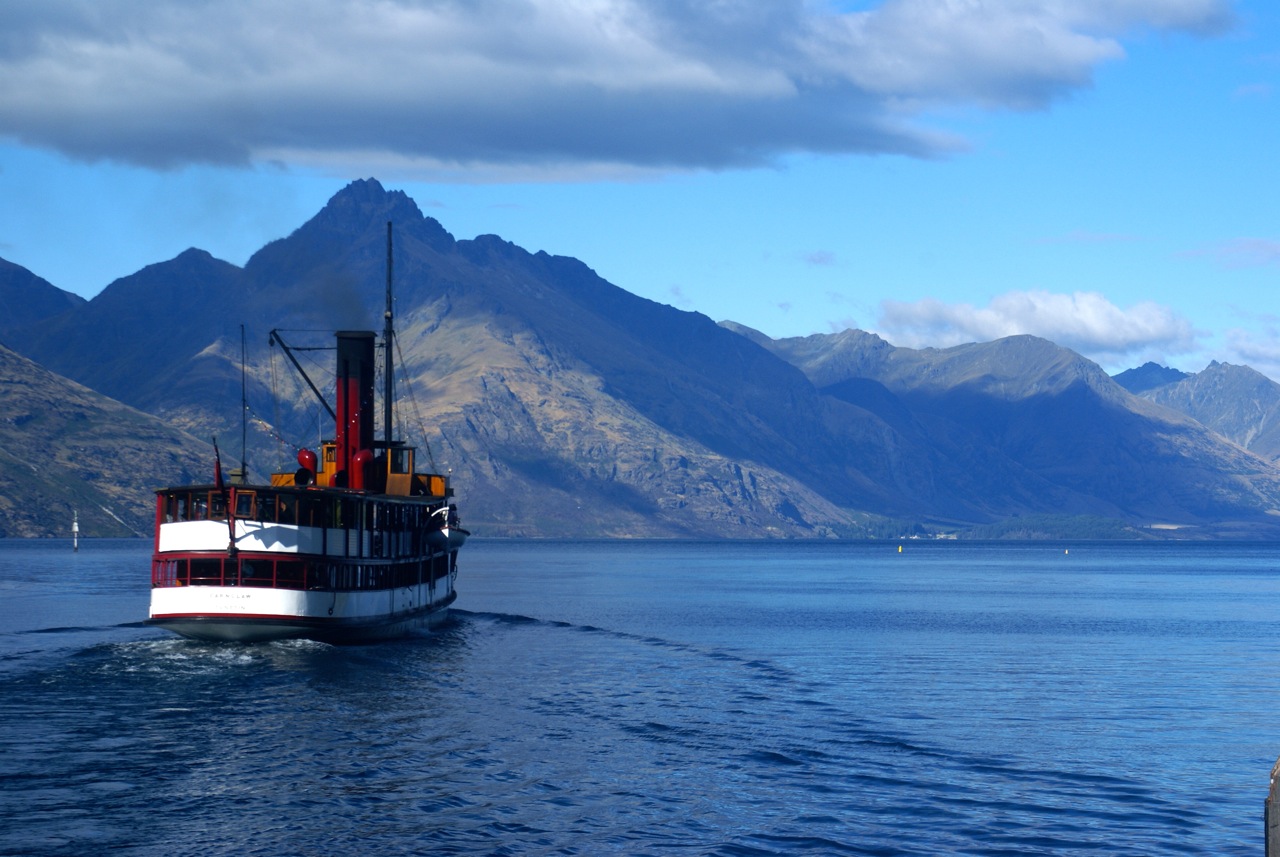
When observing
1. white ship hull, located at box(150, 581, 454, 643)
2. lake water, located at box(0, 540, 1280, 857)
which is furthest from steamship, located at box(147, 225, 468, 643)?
lake water, located at box(0, 540, 1280, 857)

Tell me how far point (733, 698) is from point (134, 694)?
2636cm

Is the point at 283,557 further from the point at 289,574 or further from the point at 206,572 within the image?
the point at 206,572

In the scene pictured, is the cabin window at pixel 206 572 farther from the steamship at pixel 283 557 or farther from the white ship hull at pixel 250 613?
the white ship hull at pixel 250 613

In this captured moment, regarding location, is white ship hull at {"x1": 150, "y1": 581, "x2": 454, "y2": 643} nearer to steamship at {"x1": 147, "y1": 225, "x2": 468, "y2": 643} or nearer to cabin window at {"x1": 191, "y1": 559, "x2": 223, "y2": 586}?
steamship at {"x1": 147, "y1": 225, "x2": 468, "y2": 643}

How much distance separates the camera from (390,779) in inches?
1770

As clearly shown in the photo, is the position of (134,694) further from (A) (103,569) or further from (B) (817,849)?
(A) (103,569)

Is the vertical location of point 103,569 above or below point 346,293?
below

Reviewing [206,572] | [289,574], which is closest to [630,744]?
[289,574]

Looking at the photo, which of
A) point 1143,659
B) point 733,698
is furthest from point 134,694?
point 1143,659

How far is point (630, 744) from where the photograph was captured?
51.5 m

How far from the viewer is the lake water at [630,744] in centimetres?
3853

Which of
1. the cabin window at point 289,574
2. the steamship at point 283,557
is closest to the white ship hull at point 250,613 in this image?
the steamship at point 283,557

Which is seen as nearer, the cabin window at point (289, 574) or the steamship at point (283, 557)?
the steamship at point (283, 557)

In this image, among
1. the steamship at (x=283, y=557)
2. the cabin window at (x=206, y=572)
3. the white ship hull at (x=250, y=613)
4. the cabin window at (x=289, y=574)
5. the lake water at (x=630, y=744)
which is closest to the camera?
the lake water at (x=630, y=744)
